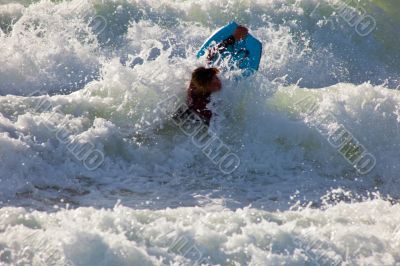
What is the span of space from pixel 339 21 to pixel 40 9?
4.68 m

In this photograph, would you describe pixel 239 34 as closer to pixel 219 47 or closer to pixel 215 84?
pixel 219 47

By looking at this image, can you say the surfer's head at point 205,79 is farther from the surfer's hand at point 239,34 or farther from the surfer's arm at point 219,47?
the surfer's hand at point 239,34

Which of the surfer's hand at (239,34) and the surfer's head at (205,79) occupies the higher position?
the surfer's hand at (239,34)

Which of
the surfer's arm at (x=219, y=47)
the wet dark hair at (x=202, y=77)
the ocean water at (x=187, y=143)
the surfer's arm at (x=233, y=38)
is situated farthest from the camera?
the surfer's arm at (x=233, y=38)

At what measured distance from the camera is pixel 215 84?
23.1ft

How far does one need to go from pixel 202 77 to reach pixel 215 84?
0.18 meters

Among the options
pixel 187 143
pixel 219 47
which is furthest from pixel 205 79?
pixel 187 143

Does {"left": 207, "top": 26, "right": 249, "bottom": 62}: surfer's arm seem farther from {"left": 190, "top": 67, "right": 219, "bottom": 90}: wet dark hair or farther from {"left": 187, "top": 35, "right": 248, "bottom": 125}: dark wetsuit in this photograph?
{"left": 190, "top": 67, "right": 219, "bottom": 90}: wet dark hair

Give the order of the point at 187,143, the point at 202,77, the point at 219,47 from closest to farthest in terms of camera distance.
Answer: the point at 187,143
the point at 202,77
the point at 219,47

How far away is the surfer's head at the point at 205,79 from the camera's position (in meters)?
6.87

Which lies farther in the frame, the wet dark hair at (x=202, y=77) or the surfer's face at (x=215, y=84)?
the surfer's face at (x=215, y=84)

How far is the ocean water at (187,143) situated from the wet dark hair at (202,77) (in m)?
0.25

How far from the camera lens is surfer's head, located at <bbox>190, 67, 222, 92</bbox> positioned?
6.87 metres

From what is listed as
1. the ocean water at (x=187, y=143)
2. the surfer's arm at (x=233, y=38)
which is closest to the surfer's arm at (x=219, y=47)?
the surfer's arm at (x=233, y=38)
